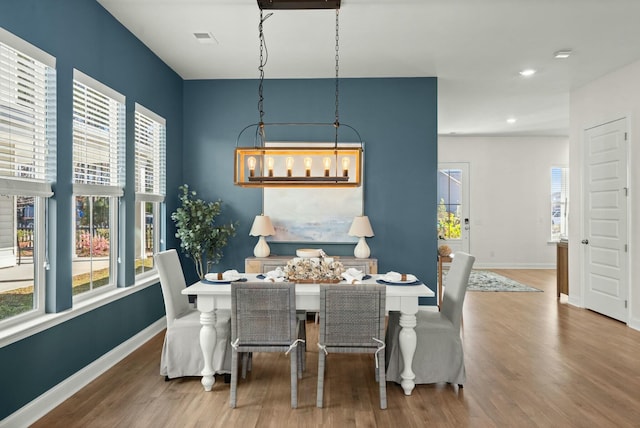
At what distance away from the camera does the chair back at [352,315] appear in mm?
2891

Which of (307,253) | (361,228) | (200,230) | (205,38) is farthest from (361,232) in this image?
(205,38)

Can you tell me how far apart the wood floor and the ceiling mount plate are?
111 inches

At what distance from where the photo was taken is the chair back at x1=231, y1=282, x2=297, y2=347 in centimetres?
294

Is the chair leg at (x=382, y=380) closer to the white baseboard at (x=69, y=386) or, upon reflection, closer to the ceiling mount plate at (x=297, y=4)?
the white baseboard at (x=69, y=386)

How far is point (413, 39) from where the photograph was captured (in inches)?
171

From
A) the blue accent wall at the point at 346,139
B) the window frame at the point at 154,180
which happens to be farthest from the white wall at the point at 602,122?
the window frame at the point at 154,180

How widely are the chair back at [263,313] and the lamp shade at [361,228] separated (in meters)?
2.38

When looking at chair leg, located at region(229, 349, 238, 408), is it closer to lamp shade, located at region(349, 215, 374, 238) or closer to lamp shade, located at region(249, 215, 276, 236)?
lamp shade, located at region(249, 215, 276, 236)

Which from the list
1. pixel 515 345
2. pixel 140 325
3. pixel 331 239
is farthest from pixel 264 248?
pixel 515 345

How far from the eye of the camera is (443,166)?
9992 millimetres

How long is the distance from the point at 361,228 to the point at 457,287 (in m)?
1.91

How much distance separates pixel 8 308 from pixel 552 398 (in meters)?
3.53

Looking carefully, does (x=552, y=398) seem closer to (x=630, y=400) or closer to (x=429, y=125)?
(x=630, y=400)

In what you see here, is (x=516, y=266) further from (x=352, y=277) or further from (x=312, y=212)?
(x=352, y=277)
